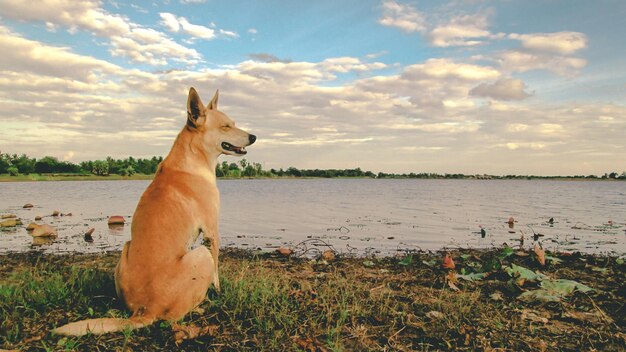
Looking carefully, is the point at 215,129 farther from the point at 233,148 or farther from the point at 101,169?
the point at 101,169

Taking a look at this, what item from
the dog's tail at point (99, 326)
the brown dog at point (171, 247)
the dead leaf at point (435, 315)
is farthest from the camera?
the dead leaf at point (435, 315)

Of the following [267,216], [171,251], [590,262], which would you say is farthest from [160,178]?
[267,216]

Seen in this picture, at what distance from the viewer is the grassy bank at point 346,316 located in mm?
4059

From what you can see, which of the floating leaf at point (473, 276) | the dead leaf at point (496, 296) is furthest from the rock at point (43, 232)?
the dead leaf at point (496, 296)

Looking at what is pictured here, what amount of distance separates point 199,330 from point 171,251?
861 millimetres

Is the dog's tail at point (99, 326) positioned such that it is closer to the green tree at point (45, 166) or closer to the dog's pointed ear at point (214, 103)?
the dog's pointed ear at point (214, 103)

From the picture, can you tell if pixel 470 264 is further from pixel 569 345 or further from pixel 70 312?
pixel 70 312

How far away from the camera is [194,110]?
5504 mm

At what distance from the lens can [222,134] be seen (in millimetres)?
5812

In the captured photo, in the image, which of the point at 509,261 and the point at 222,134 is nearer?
the point at 222,134

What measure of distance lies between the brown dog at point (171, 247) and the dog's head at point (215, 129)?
0.9 inches

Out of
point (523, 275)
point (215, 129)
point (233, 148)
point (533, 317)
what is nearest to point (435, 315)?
point (533, 317)

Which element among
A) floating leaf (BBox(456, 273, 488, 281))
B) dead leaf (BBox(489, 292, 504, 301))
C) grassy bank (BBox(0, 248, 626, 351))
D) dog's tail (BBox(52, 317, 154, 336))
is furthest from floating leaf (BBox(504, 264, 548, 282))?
dog's tail (BBox(52, 317, 154, 336))

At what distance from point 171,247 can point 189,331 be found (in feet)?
2.87
